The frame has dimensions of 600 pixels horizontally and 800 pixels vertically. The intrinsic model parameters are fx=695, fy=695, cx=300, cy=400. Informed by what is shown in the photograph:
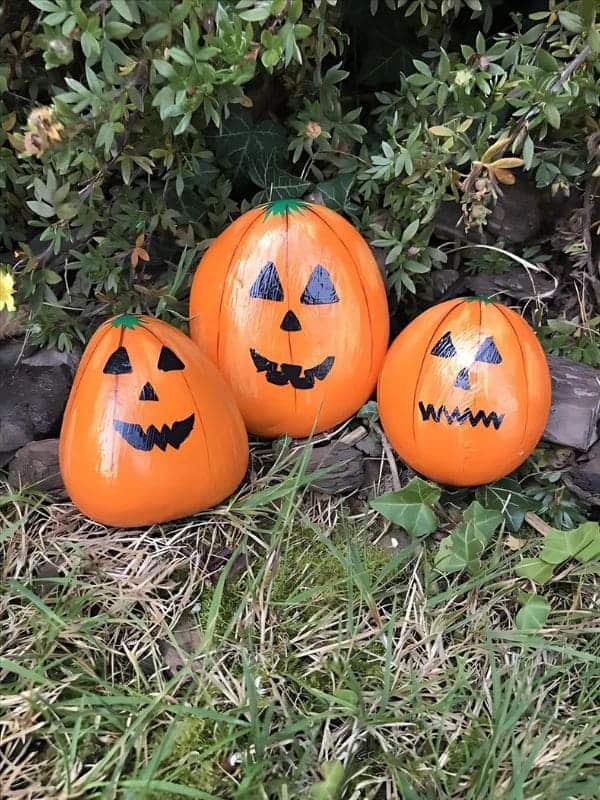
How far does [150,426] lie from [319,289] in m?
0.51

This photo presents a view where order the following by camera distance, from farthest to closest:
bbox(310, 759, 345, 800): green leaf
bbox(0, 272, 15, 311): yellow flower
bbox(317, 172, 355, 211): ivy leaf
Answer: bbox(317, 172, 355, 211): ivy leaf < bbox(0, 272, 15, 311): yellow flower < bbox(310, 759, 345, 800): green leaf

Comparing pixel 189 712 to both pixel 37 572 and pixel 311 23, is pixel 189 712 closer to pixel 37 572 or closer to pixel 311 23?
pixel 37 572

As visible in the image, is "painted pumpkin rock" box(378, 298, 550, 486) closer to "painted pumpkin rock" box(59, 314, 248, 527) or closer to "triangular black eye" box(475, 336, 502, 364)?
"triangular black eye" box(475, 336, 502, 364)

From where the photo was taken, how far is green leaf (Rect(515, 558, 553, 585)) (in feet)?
5.02

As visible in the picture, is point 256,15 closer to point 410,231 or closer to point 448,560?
point 410,231

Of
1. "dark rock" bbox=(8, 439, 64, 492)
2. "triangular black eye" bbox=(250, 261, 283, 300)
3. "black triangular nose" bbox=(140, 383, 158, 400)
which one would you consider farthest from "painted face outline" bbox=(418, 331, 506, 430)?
"dark rock" bbox=(8, 439, 64, 492)

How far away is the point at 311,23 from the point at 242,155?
444 mm

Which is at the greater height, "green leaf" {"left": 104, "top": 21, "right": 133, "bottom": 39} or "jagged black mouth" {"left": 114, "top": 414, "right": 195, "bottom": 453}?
"green leaf" {"left": 104, "top": 21, "right": 133, "bottom": 39}

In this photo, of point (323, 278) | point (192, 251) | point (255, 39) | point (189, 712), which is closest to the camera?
point (189, 712)

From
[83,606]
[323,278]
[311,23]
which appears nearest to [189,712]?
[83,606]

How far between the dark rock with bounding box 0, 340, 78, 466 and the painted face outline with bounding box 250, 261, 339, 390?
53 cm

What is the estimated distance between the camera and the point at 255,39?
1.52 m

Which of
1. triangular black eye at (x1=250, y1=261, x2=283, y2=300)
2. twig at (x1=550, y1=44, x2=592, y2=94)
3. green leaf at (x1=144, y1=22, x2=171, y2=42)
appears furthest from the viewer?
triangular black eye at (x1=250, y1=261, x2=283, y2=300)

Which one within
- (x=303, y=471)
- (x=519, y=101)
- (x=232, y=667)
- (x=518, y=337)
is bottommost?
(x=232, y=667)
